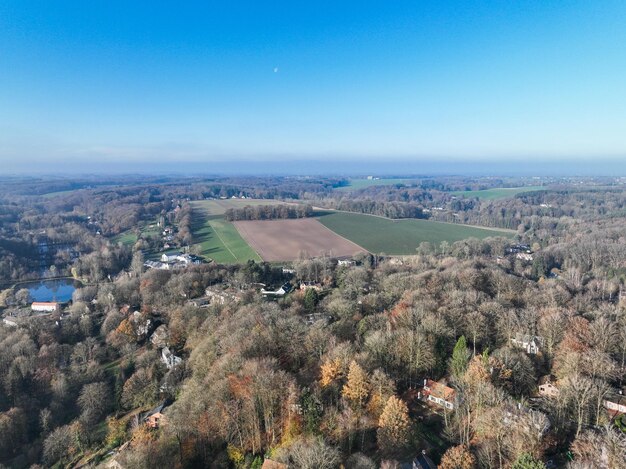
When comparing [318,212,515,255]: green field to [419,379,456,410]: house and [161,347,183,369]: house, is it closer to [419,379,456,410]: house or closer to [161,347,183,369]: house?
[161,347,183,369]: house

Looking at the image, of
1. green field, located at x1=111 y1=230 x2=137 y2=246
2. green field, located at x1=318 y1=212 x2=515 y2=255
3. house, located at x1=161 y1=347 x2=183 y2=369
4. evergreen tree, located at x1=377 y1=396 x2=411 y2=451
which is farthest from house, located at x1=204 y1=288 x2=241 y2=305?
green field, located at x1=111 y1=230 x2=137 y2=246

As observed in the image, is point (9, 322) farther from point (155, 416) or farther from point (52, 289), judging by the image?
point (155, 416)

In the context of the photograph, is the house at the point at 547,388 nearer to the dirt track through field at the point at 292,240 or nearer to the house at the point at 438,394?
the house at the point at 438,394

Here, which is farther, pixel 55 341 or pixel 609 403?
pixel 55 341

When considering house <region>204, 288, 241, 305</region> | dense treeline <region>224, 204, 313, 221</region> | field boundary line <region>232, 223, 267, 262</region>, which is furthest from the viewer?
dense treeline <region>224, 204, 313, 221</region>

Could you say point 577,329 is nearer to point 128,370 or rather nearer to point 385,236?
point 128,370

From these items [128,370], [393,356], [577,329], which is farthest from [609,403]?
[128,370]
